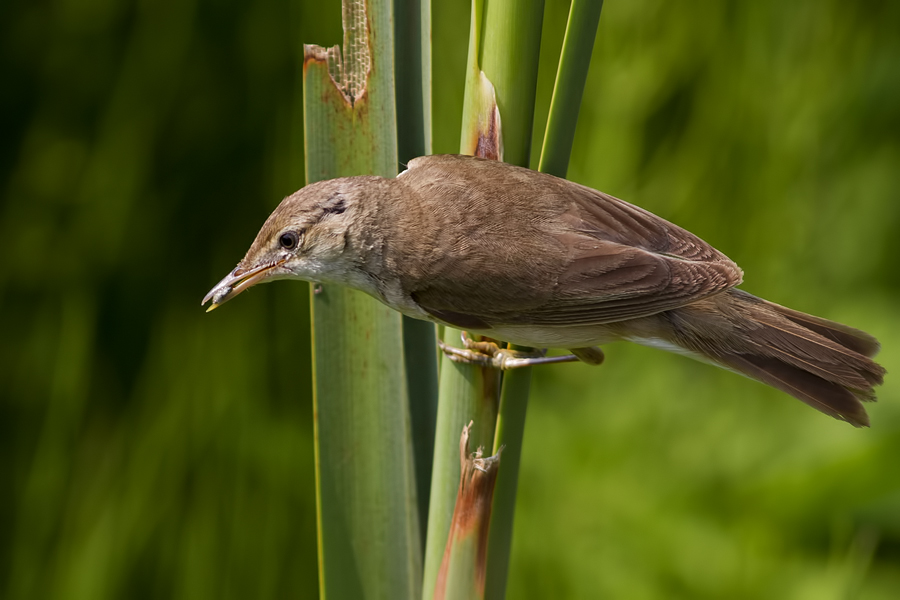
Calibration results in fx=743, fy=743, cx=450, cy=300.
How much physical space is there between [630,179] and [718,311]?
97 cm

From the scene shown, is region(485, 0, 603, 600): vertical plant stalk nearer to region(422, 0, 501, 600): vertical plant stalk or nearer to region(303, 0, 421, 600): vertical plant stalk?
region(422, 0, 501, 600): vertical plant stalk

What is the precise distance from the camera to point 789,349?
1474 millimetres

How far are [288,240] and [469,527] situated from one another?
672 mm

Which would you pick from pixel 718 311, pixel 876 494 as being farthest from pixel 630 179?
pixel 876 494

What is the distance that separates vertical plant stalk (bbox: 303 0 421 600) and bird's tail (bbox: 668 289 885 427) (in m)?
0.65

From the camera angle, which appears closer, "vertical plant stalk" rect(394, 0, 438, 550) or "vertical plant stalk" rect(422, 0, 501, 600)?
"vertical plant stalk" rect(422, 0, 501, 600)

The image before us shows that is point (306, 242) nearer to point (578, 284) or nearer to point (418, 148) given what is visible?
point (418, 148)

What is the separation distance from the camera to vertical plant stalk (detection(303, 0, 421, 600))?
1.33 metres

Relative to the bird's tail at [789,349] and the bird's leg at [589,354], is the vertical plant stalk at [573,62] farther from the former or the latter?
the bird's leg at [589,354]

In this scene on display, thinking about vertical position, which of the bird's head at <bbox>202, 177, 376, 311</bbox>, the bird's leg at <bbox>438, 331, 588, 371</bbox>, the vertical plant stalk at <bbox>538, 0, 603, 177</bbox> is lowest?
the bird's leg at <bbox>438, 331, 588, 371</bbox>

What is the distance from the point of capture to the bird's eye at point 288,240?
1499 millimetres

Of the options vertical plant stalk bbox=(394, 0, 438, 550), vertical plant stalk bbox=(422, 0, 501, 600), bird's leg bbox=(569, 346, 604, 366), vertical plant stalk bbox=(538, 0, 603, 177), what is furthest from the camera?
bird's leg bbox=(569, 346, 604, 366)

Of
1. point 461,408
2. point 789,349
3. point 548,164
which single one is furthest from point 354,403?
point 789,349

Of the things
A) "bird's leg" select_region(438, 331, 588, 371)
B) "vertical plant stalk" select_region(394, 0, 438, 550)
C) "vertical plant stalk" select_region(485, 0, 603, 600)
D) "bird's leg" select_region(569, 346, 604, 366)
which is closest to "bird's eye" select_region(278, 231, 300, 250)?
"vertical plant stalk" select_region(394, 0, 438, 550)
